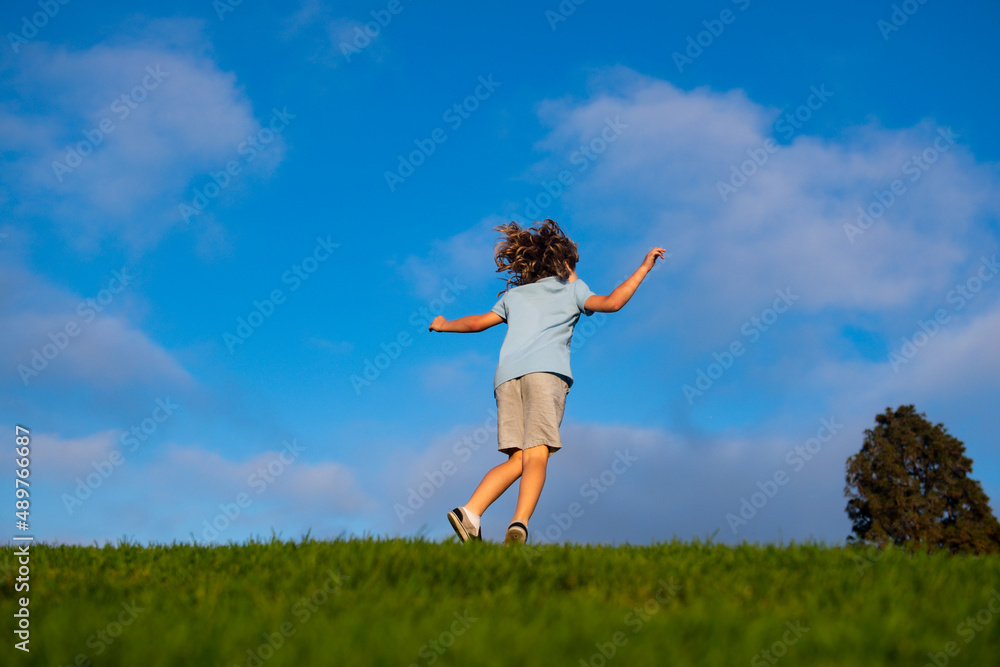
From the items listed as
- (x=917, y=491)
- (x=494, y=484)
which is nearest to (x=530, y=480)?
(x=494, y=484)

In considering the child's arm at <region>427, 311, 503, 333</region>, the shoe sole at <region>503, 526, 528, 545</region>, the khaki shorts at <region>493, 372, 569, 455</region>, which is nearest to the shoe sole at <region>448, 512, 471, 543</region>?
the shoe sole at <region>503, 526, 528, 545</region>

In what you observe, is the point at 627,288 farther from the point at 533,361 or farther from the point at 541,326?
the point at 533,361

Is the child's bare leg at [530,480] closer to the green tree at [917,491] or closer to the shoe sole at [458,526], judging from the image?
the shoe sole at [458,526]

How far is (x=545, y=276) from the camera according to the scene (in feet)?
28.4

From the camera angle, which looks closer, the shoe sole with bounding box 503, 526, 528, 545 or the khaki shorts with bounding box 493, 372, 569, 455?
the shoe sole with bounding box 503, 526, 528, 545

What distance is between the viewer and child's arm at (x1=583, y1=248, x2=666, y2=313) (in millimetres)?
7684

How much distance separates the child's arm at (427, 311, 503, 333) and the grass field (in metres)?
3.08

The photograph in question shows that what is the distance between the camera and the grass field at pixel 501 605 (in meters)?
3.46

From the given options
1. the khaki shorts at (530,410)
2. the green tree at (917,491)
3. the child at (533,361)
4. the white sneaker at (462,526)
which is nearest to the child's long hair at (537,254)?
the child at (533,361)

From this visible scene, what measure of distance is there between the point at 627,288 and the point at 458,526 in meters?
3.12

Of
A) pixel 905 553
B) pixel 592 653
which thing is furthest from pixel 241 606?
pixel 905 553

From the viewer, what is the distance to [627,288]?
7.70m

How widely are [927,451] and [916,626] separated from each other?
30447mm

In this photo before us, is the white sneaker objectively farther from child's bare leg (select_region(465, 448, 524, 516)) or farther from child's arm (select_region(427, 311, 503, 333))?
child's arm (select_region(427, 311, 503, 333))
